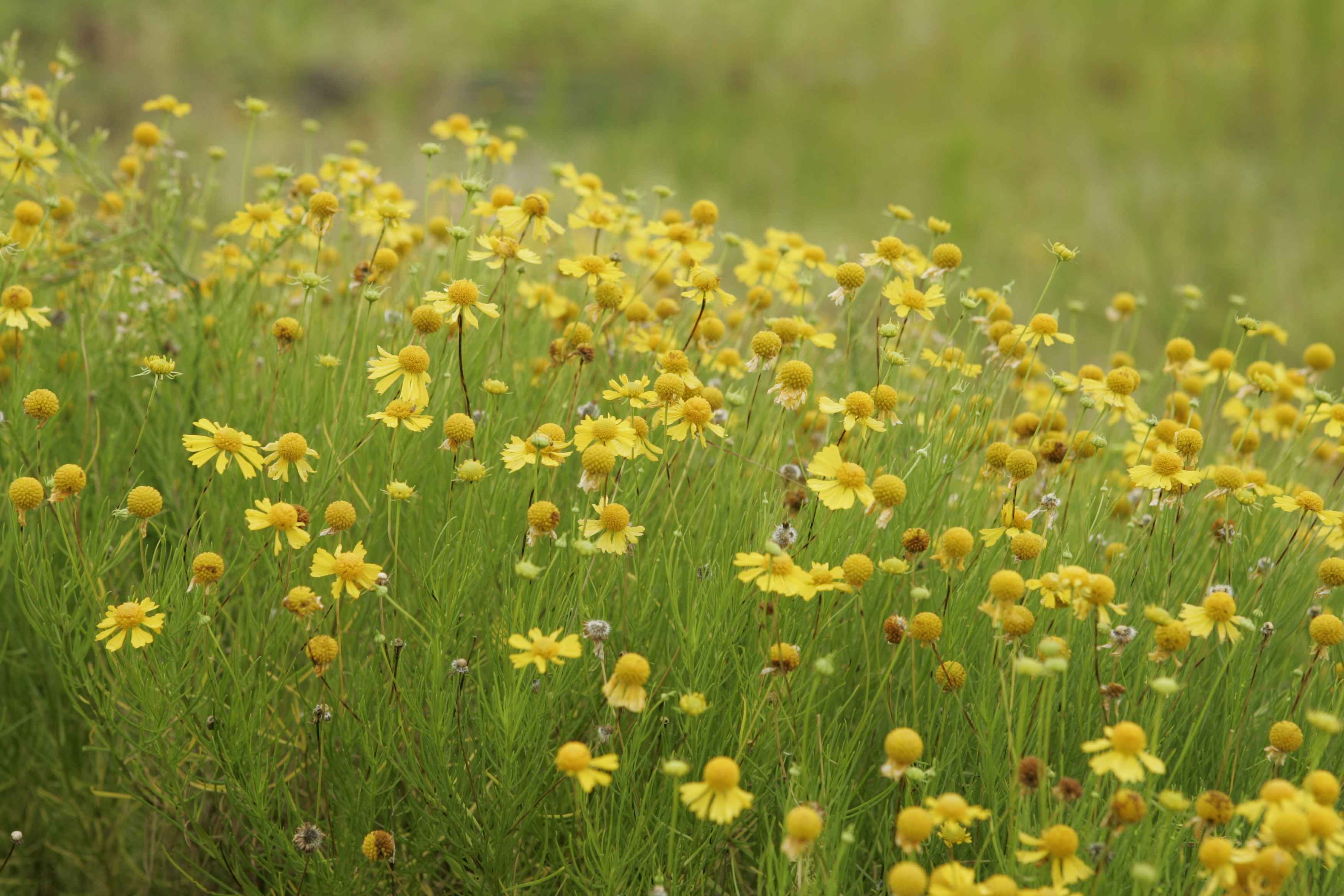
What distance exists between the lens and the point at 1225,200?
792cm

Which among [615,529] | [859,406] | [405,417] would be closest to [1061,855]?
[615,529]

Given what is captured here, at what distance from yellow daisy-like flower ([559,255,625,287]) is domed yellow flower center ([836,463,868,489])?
2.19 feet

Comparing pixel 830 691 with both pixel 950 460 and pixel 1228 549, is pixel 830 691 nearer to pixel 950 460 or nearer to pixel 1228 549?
pixel 950 460

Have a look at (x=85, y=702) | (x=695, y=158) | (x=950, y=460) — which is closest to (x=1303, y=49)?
(x=695, y=158)

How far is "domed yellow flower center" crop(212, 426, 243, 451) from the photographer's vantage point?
72.8 inches

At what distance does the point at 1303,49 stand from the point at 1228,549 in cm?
901

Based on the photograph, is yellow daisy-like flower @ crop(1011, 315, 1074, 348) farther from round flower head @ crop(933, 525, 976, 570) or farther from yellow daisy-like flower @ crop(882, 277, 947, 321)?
round flower head @ crop(933, 525, 976, 570)

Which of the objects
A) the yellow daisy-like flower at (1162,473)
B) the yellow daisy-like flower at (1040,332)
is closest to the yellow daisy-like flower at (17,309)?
the yellow daisy-like flower at (1040,332)

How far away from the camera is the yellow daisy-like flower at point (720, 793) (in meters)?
1.43

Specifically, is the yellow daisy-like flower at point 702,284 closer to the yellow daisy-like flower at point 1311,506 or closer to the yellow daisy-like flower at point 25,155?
the yellow daisy-like flower at point 1311,506

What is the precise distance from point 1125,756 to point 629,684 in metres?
0.64

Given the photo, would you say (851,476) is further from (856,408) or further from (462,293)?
(462,293)

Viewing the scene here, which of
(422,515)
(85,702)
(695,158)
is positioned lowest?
(85,702)

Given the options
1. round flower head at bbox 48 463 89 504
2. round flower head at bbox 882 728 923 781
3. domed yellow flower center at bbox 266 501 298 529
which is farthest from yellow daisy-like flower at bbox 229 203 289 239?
round flower head at bbox 882 728 923 781
